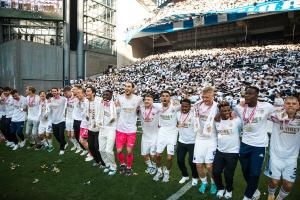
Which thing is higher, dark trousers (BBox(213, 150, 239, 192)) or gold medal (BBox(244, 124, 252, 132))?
gold medal (BBox(244, 124, 252, 132))

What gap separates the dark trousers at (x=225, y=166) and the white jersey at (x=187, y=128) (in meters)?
0.80

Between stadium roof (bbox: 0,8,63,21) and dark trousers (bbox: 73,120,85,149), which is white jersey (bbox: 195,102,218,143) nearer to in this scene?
dark trousers (bbox: 73,120,85,149)

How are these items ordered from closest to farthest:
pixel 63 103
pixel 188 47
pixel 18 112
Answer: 1. pixel 63 103
2. pixel 18 112
3. pixel 188 47

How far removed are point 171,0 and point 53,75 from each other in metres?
25.9

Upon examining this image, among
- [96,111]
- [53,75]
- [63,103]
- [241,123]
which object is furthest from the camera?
[53,75]

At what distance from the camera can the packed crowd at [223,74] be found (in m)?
18.1

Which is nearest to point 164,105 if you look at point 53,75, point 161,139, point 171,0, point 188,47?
point 161,139

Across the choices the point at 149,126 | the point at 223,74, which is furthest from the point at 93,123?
the point at 223,74

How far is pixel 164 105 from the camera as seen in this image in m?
7.11

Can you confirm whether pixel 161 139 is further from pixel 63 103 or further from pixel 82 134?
pixel 63 103

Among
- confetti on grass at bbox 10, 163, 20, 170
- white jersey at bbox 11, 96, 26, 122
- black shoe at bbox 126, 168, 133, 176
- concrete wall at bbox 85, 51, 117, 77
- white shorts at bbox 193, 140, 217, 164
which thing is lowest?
confetti on grass at bbox 10, 163, 20, 170

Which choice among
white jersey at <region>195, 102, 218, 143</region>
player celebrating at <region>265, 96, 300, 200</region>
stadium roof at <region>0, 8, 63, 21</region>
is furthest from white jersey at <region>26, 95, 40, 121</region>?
stadium roof at <region>0, 8, 63, 21</region>

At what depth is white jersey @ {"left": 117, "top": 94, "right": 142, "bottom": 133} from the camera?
744 centimetres

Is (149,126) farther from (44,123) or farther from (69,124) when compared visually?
(44,123)
